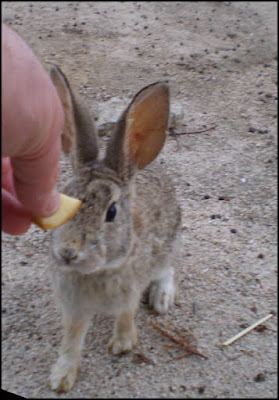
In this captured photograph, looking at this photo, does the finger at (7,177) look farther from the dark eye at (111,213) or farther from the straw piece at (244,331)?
the straw piece at (244,331)

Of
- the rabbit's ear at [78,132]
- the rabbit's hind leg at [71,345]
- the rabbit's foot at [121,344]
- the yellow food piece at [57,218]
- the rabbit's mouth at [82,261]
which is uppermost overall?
the yellow food piece at [57,218]

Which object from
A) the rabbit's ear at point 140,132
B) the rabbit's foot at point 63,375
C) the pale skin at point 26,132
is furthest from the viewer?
the rabbit's foot at point 63,375

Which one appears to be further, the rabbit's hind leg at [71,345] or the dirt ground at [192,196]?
the rabbit's hind leg at [71,345]

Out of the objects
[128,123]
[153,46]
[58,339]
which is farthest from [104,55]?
[58,339]

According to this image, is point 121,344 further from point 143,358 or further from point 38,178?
point 38,178

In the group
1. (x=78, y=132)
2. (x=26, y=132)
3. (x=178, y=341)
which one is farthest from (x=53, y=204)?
(x=178, y=341)

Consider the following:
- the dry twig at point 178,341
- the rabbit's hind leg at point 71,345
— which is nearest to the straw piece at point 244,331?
the dry twig at point 178,341
